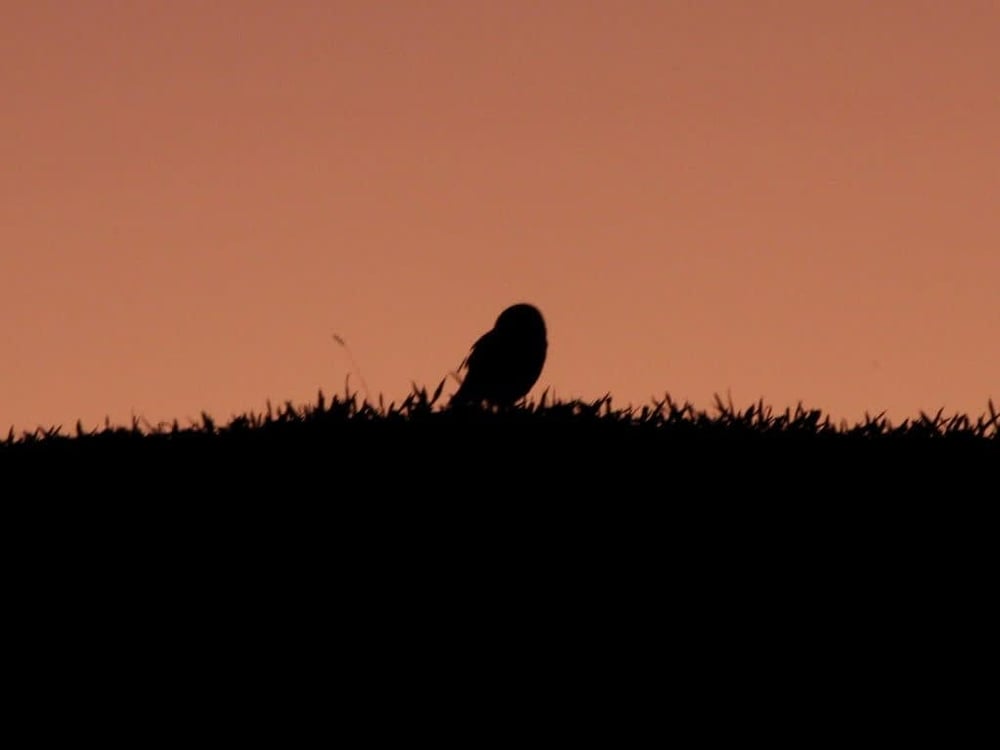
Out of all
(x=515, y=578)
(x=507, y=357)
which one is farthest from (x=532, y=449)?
(x=507, y=357)

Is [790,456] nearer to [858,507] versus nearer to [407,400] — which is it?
[858,507]

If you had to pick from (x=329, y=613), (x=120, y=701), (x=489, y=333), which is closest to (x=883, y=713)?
(x=329, y=613)

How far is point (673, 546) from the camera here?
7512 millimetres

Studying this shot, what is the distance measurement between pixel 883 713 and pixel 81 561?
12.3 ft

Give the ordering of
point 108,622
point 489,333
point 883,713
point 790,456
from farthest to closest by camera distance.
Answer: point 489,333
point 790,456
point 108,622
point 883,713

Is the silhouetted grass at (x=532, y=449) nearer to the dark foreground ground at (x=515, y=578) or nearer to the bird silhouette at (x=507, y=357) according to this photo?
the dark foreground ground at (x=515, y=578)

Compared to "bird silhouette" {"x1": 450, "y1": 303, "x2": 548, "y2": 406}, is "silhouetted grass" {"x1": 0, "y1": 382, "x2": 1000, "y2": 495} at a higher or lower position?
lower

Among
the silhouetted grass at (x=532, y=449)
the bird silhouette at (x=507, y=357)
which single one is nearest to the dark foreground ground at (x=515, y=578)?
the silhouetted grass at (x=532, y=449)

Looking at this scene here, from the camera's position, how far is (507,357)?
1242 cm

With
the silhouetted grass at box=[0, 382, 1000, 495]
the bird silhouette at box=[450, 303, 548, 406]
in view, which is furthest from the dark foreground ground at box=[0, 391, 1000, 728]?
the bird silhouette at box=[450, 303, 548, 406]

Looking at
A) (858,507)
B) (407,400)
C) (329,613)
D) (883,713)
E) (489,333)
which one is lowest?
(883,713)

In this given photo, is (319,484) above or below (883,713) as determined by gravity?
above

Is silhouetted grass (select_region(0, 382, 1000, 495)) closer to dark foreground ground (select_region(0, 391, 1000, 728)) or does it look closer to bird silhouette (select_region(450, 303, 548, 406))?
dark foreground ground (select_region(0, 391, 1000, 728))

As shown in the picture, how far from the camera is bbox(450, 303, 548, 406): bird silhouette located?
12.4m
